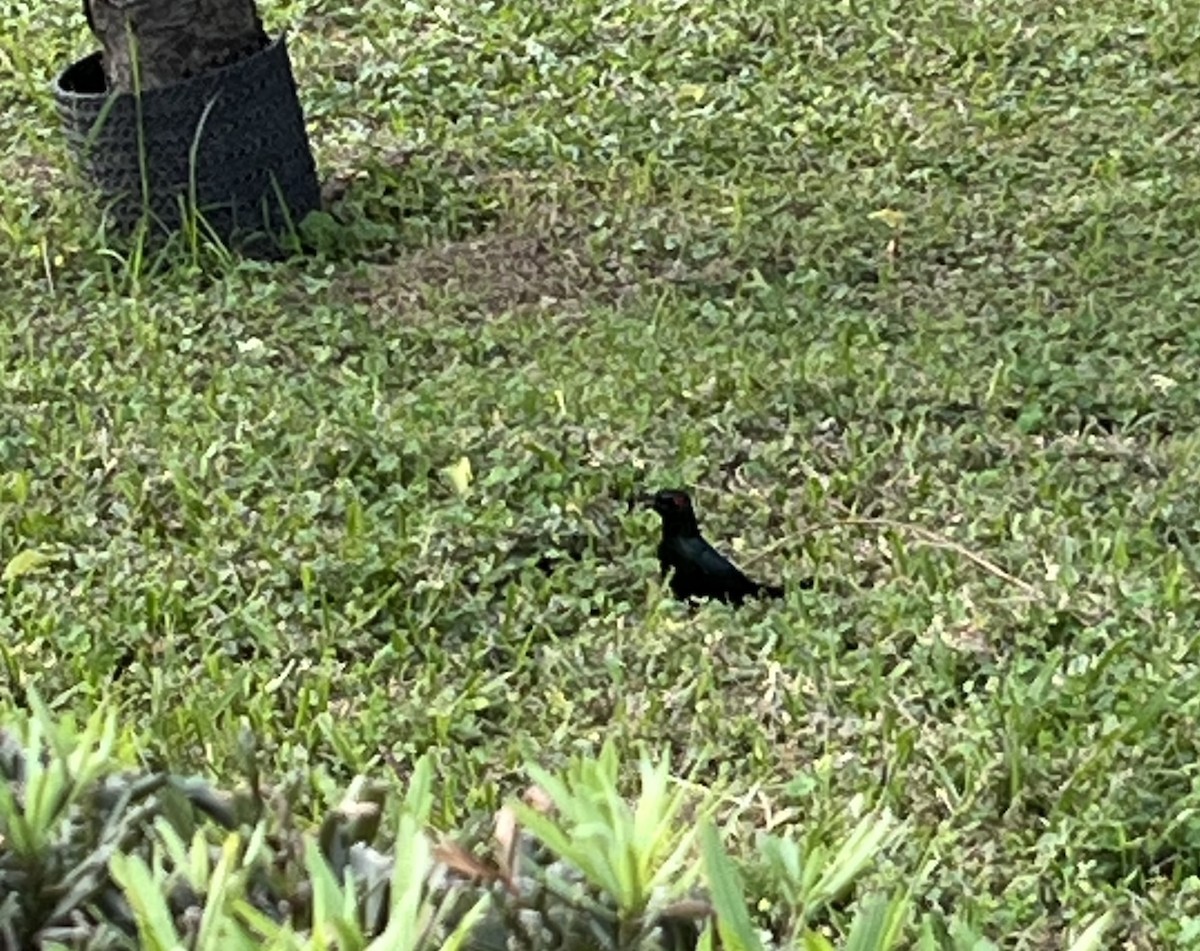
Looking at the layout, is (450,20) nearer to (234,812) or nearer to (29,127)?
(29,127)

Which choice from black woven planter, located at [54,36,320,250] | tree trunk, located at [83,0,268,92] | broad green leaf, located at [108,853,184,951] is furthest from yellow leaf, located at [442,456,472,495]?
broad green leaf, located at [108,853,184,951]

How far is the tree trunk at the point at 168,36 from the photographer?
180 inches

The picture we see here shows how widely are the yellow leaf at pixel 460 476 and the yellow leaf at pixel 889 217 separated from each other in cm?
146

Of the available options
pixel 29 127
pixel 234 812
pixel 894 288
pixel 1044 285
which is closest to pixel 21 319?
pixel 29 127

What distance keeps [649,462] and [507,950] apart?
2.43 metres

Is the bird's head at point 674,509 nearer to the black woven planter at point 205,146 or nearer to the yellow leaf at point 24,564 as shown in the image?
the yellow leaf at point 24,564

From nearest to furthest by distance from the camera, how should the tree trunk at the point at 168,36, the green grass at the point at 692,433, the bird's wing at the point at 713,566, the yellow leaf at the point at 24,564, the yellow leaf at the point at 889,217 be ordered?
the green grass at the point at 692,433 < the bird's wing at the point at 713,566 < the yellow leaf at the point at 24,564 < the tree trunk at the point at 168,36 < the yellow leaf at the point at 889,217

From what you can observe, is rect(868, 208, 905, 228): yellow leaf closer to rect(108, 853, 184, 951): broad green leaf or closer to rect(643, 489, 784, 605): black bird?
rect(643, 489, 784, 605): black bird

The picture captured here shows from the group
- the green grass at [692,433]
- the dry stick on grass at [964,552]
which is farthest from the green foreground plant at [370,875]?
the dry stick on grass at [964,552]

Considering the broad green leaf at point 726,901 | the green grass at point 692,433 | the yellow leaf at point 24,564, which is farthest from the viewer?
the yellow leaf at point 24,564

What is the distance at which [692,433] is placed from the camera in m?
3.85

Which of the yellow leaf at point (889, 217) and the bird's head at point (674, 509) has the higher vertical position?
the bird's head at point (674, 509)

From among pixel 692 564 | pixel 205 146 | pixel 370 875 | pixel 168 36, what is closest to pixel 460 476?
pixel 692 564

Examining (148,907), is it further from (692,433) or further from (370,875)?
(692,433)
